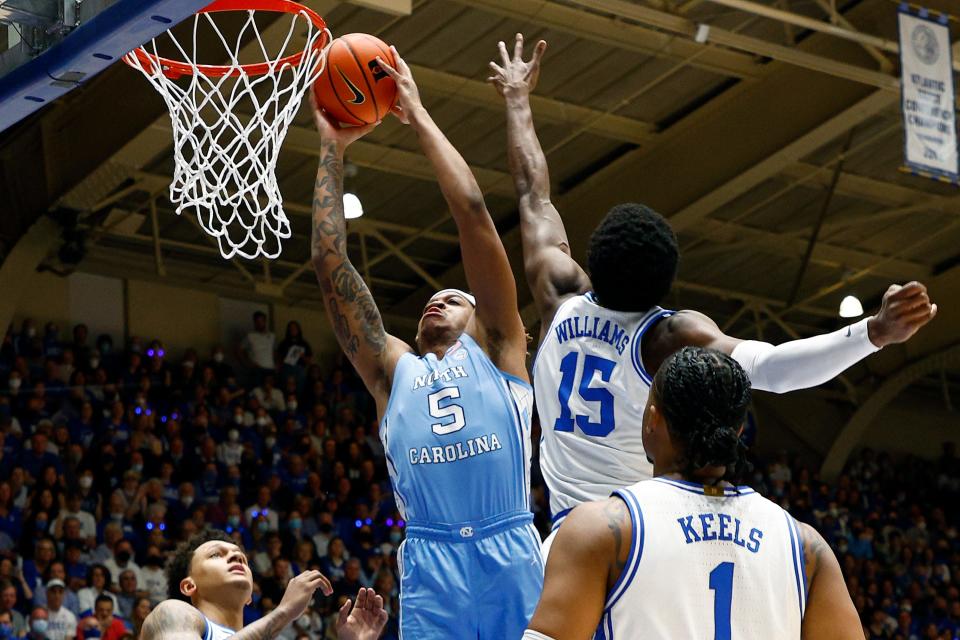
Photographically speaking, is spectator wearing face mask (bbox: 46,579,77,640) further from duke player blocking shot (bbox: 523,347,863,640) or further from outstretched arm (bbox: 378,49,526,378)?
duke player blocking shot (bbox: 523,347,863,640)

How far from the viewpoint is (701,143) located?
1739 centimetres

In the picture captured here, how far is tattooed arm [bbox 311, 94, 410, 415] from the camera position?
5145 millimetres

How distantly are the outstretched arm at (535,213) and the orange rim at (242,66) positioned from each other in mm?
1133

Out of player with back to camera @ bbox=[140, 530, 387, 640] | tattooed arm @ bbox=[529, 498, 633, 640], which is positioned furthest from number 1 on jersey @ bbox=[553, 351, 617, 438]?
tattooed arm @ bbox=[529, 498, 633, 640]

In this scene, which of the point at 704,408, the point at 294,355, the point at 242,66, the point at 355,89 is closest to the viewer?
the point at 704,408

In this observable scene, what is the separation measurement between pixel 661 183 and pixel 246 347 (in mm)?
5591

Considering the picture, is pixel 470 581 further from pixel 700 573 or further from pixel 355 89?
pixel 355 89

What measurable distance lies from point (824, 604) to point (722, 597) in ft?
0.87

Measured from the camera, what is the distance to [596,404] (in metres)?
4.66

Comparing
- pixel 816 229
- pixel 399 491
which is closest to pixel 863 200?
pixel 816 229

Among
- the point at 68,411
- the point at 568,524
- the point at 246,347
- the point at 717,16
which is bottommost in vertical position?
the point at 568,524

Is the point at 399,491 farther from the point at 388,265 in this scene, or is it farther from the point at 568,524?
the point at 388,265

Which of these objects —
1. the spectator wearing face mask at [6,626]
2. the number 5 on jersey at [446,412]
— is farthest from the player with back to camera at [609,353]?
the spectator wearing face mask at [6,626]

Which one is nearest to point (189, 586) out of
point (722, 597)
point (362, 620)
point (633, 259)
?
point (362, 620)
